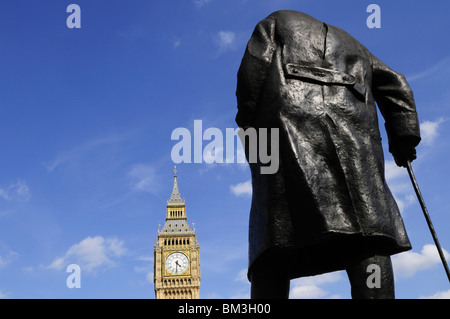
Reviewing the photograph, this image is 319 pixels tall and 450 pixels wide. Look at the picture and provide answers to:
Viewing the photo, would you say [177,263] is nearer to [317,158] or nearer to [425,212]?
[425,212]

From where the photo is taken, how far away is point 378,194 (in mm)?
4086

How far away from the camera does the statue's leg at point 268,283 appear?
419 centimetres

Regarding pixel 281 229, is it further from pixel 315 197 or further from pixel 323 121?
pixel 323 121

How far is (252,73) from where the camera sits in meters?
4.47

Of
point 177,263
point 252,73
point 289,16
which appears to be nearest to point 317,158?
point 252,73

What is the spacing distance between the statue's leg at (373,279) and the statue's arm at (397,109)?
1.15m

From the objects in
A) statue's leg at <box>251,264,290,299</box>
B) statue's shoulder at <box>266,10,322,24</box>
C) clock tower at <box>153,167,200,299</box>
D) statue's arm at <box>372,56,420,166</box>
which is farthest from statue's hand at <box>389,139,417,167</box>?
clock tower at <box>153,167,200,299</box>

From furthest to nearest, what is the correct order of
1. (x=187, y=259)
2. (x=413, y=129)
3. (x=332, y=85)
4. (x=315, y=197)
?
1. (x=187, y=259)
2. (x=413, y=129)
3. (x=332, y=85)
4. (x=315, y=197)

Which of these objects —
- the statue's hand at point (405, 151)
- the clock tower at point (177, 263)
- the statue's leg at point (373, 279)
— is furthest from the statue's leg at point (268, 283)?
the clock tower at point (177, 263)

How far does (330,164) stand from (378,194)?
15.7 inches

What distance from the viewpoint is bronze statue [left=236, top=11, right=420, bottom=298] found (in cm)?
394

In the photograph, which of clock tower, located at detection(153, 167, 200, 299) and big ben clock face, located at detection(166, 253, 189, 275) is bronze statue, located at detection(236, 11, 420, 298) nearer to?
clock tower, located at detection(153, 167, 200, 299)

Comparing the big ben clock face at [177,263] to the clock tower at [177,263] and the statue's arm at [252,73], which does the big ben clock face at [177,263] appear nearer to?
the clock tower at [177,263]
